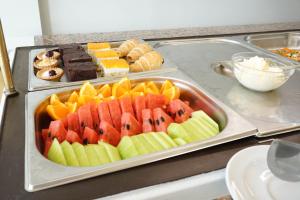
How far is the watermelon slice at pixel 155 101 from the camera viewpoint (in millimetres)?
843

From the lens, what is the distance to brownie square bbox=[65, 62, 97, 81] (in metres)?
0.94

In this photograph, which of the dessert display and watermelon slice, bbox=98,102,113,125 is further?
the dessert display

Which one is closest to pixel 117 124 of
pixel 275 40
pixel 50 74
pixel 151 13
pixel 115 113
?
pixel 115 113

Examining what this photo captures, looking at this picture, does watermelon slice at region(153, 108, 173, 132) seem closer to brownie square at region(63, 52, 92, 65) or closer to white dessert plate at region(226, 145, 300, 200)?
white dessert plate at region(226, 145, 300, 200)

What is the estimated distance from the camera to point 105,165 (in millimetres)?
580

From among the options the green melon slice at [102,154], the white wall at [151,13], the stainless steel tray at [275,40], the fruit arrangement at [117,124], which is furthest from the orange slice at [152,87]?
the stainless steel tray at [275,40]

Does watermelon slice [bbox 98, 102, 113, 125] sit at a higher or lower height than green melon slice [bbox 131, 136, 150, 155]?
higher

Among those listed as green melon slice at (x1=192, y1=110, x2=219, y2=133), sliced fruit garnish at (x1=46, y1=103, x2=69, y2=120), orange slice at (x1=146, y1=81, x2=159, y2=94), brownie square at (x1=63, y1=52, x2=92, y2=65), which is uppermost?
brownie square at (x1=63, y1=52, x2=92, y2=65)

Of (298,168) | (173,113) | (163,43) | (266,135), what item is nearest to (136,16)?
(163,43)

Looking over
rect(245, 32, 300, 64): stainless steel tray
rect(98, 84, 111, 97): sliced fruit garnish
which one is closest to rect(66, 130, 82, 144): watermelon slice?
rect(98, 84, 111, 97): sliced fruit garnish

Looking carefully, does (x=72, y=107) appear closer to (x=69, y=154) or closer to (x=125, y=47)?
(x=69, y=154)

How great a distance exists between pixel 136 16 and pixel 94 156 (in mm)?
1131

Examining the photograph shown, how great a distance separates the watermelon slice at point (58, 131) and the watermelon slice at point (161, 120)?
0.25 m

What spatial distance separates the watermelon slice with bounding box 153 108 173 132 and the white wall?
911 mm
